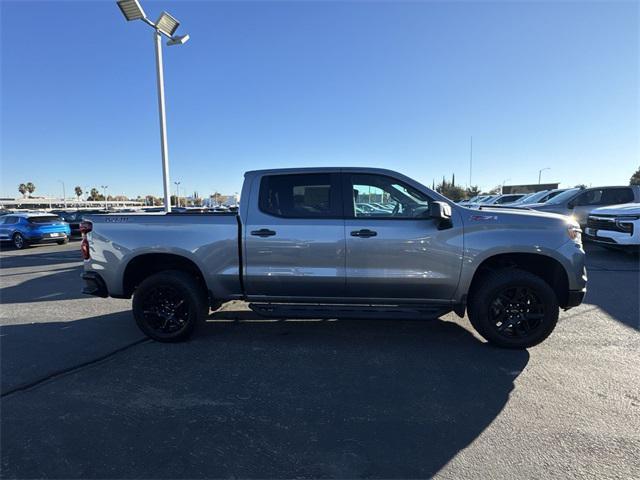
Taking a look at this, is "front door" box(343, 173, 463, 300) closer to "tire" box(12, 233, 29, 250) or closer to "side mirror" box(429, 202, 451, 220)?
"side mirror" box(429, 202, 451, 220)

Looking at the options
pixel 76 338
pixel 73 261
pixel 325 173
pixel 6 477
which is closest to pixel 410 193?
pixel 325 173

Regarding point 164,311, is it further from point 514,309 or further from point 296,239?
point 514,309

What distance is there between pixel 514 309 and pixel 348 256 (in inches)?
75.8

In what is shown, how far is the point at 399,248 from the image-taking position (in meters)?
3.96

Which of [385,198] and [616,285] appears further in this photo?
[616,285]

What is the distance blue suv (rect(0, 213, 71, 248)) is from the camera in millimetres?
15938

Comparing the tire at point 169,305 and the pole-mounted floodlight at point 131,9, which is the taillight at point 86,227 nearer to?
the tire at point 169,305

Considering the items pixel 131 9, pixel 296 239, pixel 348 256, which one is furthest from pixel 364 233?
pixel 131 9

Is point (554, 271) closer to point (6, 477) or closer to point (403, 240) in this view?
point (403, 240)

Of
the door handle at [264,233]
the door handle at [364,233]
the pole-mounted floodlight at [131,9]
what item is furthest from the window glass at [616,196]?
the pole-mounted floodlight at [131,9]

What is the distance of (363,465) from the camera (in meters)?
2.34

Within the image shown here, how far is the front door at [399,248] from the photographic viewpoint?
3.95 metres

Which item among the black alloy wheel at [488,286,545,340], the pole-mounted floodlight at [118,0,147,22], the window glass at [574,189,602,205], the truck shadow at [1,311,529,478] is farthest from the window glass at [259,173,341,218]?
the window glass at [574,189,602,205]

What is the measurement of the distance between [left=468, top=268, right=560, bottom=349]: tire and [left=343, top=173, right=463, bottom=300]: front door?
1.24 ft
